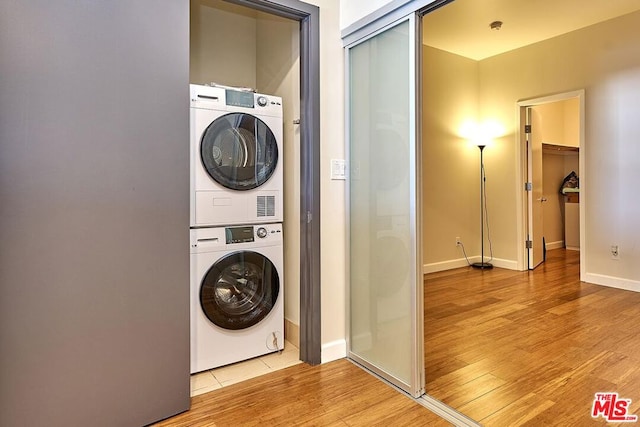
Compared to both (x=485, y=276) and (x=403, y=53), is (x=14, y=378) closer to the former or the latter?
(x=403, y=53)

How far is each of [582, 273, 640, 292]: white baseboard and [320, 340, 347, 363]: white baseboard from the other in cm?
338

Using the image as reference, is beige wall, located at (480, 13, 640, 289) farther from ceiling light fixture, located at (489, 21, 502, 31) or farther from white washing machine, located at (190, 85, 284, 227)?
white washing machine, located at (190, 85, 284, 227)

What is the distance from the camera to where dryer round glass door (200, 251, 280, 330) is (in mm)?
2178

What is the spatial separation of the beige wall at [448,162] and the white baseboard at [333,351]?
256cm

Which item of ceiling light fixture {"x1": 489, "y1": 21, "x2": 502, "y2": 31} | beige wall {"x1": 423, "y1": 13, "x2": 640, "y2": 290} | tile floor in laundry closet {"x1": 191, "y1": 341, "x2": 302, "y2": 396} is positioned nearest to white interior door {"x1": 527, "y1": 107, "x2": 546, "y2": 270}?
beige wall {"x1": 423, "y1": 13, "x2": 640, "y2": 290}

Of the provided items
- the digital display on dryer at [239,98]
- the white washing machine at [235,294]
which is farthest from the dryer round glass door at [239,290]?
the digital display on dryer at [239,98]

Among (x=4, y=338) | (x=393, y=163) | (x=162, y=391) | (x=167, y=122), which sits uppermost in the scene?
(x=167, y=122)

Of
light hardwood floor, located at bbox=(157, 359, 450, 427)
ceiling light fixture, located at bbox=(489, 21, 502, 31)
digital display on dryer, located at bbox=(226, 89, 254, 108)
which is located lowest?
light hardwood floor, located at bbox=(157, 359, 450, 427)

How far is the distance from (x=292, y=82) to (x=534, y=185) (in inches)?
151

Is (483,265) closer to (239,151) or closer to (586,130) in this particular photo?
(586,130)

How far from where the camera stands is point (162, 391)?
1709 millimetres

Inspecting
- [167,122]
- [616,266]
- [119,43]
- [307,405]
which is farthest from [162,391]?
[616,266]

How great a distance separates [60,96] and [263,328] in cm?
166

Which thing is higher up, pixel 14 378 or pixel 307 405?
pixel 14 378
